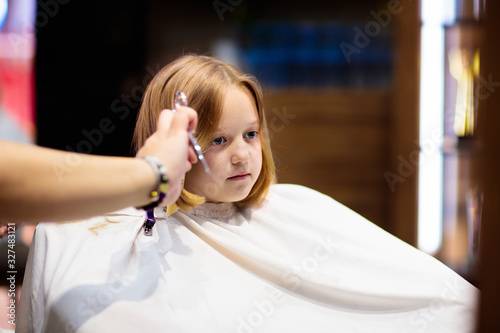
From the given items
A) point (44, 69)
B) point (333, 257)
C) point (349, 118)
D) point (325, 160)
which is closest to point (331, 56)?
point (349, 118)

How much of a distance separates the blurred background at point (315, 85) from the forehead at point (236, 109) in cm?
183

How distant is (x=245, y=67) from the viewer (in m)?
3.31

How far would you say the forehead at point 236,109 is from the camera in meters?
1.17

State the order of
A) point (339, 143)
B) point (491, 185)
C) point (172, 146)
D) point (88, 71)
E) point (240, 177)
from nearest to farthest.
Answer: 1. point (491, 185)
2. point (172, 146)
3. point (240, 177)
4. point (88, 71)
5. point (339, 143)

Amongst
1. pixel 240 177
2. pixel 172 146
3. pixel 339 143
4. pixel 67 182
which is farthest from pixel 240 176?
pixel 339 143

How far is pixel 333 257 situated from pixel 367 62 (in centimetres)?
241

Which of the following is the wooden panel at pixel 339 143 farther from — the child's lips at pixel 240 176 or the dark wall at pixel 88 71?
the child's lips at pixel 240 176

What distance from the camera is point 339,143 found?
3.22 metres

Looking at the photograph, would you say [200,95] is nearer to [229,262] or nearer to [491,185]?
[229,262]

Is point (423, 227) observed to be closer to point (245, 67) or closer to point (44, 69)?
point (245, 67)

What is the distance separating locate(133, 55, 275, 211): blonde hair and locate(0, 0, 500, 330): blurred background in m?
1.75

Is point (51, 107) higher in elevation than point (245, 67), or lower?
lower

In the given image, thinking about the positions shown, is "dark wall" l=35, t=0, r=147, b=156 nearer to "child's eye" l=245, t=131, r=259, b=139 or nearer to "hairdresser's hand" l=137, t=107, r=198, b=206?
"child's eye" l=245, t=131, r=259, b=139

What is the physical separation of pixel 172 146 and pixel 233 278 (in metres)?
0.43
